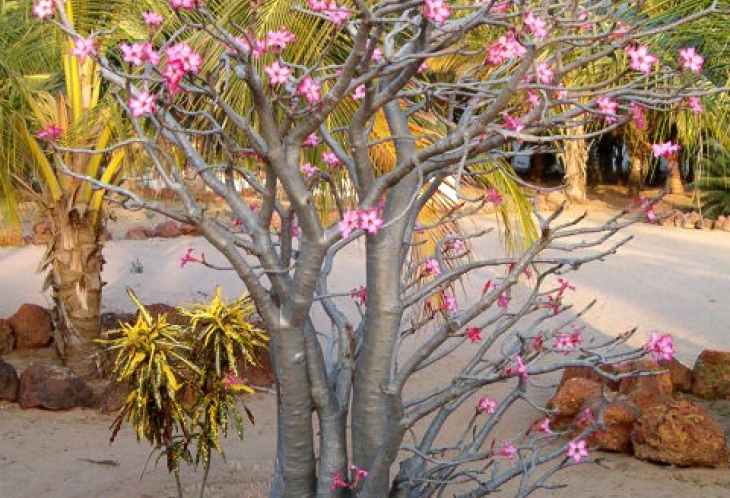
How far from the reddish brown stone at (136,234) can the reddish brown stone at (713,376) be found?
10.4m

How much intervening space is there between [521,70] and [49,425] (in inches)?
194

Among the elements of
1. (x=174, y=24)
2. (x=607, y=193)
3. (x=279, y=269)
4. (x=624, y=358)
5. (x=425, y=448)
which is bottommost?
(x=425, y=448)

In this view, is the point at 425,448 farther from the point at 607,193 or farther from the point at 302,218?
the point at 607,193

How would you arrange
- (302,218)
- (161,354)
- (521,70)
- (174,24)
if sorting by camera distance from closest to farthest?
(521,70), (302,218), (161,354), (174,24)

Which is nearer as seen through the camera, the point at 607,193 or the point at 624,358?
the point at 624,358

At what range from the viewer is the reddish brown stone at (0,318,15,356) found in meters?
8.52

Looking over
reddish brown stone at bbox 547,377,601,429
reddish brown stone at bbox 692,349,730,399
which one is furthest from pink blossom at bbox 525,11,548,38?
reddish brown stone at bbox 692,349,730,399

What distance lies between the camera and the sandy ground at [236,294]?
5.43 meters

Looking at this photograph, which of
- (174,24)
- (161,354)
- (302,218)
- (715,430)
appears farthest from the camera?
(174,24)

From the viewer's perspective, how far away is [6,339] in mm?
8562

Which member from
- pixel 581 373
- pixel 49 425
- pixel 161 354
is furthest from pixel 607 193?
pixel 161 354

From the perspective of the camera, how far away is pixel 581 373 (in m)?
6.67

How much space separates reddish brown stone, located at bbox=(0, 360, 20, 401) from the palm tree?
50 centimetres

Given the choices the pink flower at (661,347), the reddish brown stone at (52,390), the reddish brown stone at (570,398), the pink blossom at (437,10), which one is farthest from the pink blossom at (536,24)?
the reddish brown stone at (52,390)
